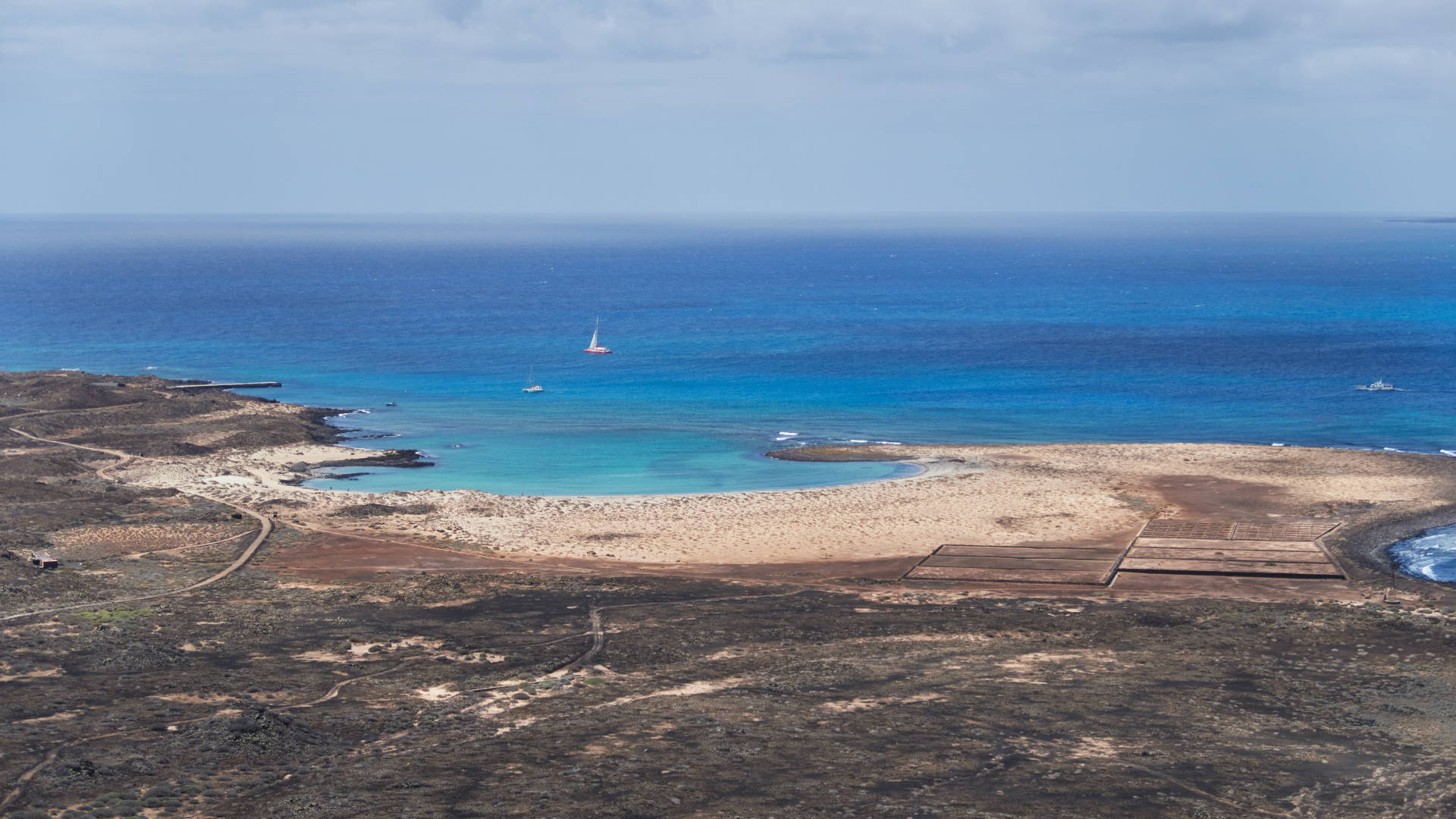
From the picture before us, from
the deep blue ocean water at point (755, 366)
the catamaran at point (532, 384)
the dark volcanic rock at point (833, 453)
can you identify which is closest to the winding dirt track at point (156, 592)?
the deep blue ocean water at point (755, 366)

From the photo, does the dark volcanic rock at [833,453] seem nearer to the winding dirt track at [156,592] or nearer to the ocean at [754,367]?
the ocean at [754,367]

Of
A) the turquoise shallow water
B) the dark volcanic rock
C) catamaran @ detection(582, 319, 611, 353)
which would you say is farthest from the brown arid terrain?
catamaran @ detection(582, 319, 611, 353)

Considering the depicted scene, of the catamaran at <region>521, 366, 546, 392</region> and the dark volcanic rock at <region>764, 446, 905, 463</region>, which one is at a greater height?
the dark volcanic rock at <region>764, 446, 905, 463</region>

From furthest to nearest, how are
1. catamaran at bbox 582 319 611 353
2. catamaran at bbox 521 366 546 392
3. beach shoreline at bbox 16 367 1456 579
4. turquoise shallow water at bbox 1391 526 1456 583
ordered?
1. catamaran at bbox 582 319 611 353
2. catamaran at bbox 521 366 546 392
3. beach shoreline at bbox 16 367 1456 579
4. turquoise shallow water at bbox 1391 526 1456 583

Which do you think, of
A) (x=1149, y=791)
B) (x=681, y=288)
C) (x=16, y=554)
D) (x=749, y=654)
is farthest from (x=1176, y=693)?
(x=681, y=288)

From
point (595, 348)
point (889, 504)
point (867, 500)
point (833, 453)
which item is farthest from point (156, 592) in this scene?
point (595, 348)

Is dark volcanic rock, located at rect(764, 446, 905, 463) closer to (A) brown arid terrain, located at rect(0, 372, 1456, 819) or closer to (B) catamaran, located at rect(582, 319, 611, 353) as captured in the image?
(A) brown arid terrain, located at rect(0, 372, 1456, 819)
